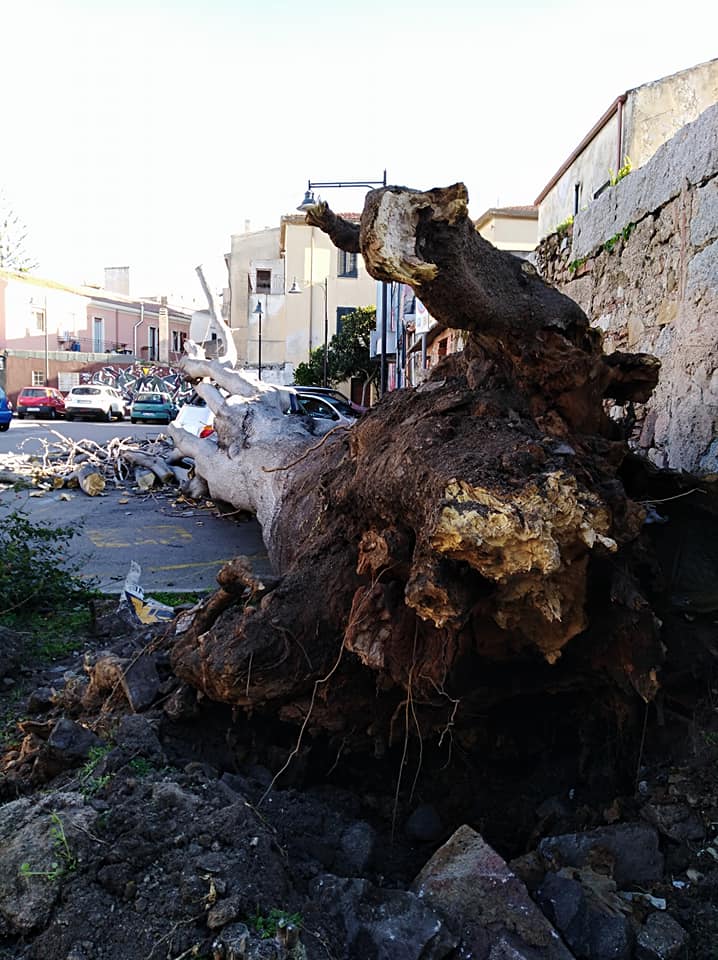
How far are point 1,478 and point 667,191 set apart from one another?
422 inches

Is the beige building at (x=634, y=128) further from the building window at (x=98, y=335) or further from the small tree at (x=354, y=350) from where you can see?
the building window at (x=98, y=335)

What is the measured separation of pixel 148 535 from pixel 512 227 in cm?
1844

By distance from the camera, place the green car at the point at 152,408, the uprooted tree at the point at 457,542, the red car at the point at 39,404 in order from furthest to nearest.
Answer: the red car at the point at 39,404
the green car at the point at 152,408
the uprooted tree at the point at 457,542

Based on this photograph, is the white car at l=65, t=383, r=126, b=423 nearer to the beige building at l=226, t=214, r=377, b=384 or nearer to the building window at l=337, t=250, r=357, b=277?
the beige building at l=226, t=214, r=377, b=384

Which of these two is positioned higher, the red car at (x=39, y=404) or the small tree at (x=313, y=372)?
the small tree at (x=313, y=372)

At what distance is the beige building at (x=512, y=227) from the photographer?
22875 mm

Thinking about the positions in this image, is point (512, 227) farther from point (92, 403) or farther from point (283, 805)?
point (283, 805)

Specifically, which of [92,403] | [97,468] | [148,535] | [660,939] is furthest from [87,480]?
[92,403]

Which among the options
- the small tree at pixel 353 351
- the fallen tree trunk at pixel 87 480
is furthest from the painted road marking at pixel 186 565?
the small tree at pixel 353 351

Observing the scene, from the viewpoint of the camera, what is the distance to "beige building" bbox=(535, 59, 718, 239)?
9.70 metres

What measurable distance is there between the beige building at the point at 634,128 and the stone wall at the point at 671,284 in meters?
3.73

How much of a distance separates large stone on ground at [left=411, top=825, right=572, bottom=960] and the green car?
2969 cm

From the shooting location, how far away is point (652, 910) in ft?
7.65

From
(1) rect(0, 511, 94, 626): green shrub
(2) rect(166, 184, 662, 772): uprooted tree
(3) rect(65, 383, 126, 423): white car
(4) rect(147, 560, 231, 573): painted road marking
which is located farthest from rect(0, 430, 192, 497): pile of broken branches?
(3) rect(65, 383, 126, 423): white car
